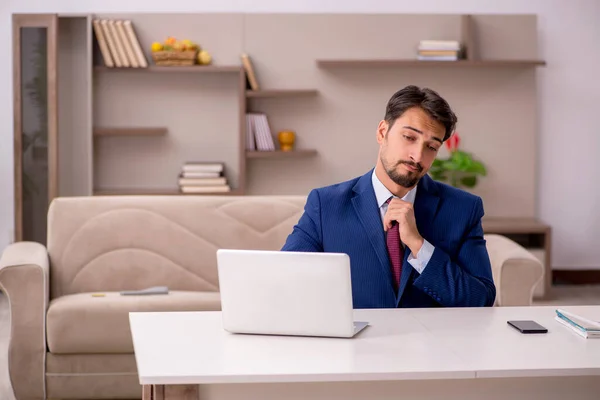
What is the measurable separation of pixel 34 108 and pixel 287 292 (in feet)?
14.4

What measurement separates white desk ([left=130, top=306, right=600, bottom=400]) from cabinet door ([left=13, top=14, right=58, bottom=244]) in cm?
408

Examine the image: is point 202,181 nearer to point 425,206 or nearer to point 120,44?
point 120,44

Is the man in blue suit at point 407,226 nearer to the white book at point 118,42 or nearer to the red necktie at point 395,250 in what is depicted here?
the red necktie at point 395,250

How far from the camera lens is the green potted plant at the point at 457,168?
614 centimetres

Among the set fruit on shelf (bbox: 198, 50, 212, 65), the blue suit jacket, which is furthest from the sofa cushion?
fruit on shelf (bbox: 198, 50, 212, 65)

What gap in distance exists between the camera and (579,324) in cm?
213

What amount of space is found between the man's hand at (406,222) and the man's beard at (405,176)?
0.08 m

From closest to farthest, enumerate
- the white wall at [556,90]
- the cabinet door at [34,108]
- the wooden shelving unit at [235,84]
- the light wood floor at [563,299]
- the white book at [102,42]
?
the light wood floor at [563,299] < the cabinet door at [34,108] < the white book at [102,42] < the wooden shelving unit at [235,84] < the white wall at [556,90]

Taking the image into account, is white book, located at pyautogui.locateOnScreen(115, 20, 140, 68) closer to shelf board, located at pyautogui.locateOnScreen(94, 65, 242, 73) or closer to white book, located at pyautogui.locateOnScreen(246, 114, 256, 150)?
shelf board, located at pyautogui.locateOnScreen(94, 65, 242, 73)

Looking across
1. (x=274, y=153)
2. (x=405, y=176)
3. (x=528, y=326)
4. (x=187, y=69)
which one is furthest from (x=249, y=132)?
(x=528, y=326)

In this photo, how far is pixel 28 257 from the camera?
12.4 feet

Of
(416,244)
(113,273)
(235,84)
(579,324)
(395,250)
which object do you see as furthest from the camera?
(235,84)

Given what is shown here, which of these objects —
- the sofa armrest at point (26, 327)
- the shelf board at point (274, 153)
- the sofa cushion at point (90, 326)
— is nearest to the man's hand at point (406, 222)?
the sofa cushion at point (90, 326)

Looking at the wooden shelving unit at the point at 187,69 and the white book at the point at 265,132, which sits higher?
the wooden shelving unit at the point at 187,69
